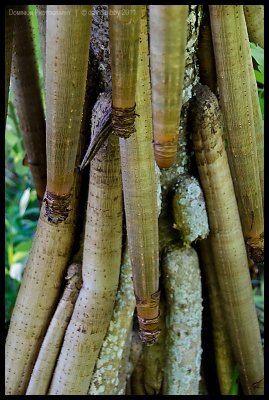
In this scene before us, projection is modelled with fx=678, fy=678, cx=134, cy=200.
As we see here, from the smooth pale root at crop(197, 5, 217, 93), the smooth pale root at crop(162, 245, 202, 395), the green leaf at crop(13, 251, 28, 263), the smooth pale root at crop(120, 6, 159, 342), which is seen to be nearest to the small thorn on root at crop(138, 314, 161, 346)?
the smooth pale root at crop(120, 6, 159, 342)

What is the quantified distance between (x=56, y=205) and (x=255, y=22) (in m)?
0.73

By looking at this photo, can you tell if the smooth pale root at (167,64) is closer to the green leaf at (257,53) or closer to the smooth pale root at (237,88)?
the smooth pale root at (237,88)

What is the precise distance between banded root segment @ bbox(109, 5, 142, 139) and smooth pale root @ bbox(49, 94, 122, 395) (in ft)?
0.99

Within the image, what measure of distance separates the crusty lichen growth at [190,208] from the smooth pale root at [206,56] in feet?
0.75

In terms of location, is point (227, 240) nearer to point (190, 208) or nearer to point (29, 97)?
point (190, 208)

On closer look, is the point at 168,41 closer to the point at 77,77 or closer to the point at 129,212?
the point at 77,77

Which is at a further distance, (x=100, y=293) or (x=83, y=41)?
(x=100, y=293)

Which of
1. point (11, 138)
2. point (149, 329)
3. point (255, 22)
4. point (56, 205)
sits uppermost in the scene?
point (11, 138)

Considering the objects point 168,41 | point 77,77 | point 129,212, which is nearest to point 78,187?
point 129,212

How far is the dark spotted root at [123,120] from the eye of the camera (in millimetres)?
1131

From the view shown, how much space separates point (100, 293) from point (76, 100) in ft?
1.94

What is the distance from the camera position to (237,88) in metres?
1.35

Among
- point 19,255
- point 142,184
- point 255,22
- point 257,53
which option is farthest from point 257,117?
point 19,255

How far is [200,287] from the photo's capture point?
5.75 ft
